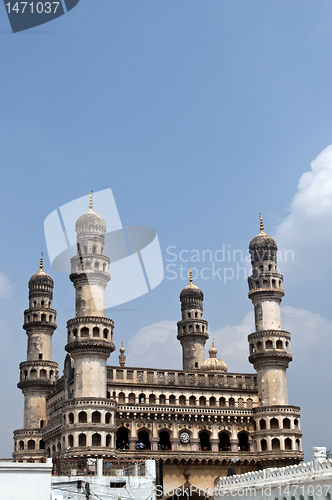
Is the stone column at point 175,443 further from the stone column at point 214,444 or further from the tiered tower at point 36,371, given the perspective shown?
the tiered tower at point 36,371

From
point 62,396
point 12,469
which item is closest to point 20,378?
point 62,396

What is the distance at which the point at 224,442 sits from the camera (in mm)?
56281

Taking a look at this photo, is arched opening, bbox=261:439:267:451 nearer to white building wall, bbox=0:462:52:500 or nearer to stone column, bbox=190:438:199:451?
stone column, bbox=190:438:199:451

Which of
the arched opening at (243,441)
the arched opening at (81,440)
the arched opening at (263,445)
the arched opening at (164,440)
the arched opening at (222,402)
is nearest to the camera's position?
the arched opening at (81,440)

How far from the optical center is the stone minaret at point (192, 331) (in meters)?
65.1

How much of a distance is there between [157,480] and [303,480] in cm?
1365

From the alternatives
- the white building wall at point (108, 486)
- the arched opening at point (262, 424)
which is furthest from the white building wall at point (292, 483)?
the arched opening at point (262, 424)

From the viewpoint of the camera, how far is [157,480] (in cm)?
4325

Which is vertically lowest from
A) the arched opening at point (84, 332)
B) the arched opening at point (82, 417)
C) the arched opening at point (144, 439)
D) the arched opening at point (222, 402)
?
Answer: the arched opening at point (144, 439)

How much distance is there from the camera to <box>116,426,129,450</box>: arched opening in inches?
2084

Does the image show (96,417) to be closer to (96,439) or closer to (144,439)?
(96,439)

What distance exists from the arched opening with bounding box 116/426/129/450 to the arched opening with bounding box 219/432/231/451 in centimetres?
821

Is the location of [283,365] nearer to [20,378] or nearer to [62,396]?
[62,396]

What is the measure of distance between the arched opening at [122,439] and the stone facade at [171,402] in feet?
0.28
